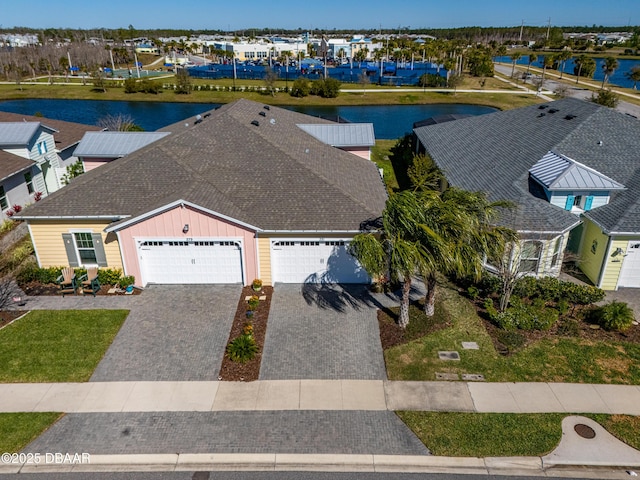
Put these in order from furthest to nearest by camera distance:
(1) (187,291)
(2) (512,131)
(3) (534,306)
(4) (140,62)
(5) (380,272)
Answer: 1. (4) (140,62)
2. (2) (512,131)
3. (1) (187,291)
4. (3) (534,306)
5. (5) (380,272)

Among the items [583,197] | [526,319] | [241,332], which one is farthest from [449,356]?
[583,197]

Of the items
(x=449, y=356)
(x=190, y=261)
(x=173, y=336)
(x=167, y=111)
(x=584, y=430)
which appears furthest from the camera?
(x=167, y=111)

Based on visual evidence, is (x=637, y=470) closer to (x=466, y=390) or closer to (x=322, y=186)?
(x=466, y=390)

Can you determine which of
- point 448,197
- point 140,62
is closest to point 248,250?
point 448,197

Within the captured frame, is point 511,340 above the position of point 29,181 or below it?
below

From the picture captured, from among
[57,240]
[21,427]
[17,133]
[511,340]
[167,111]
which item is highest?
[17,133]

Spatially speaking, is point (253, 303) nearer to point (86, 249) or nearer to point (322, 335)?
point (322, 335)

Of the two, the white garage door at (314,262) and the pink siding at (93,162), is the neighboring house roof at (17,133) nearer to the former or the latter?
the pink siding at (93,162)
